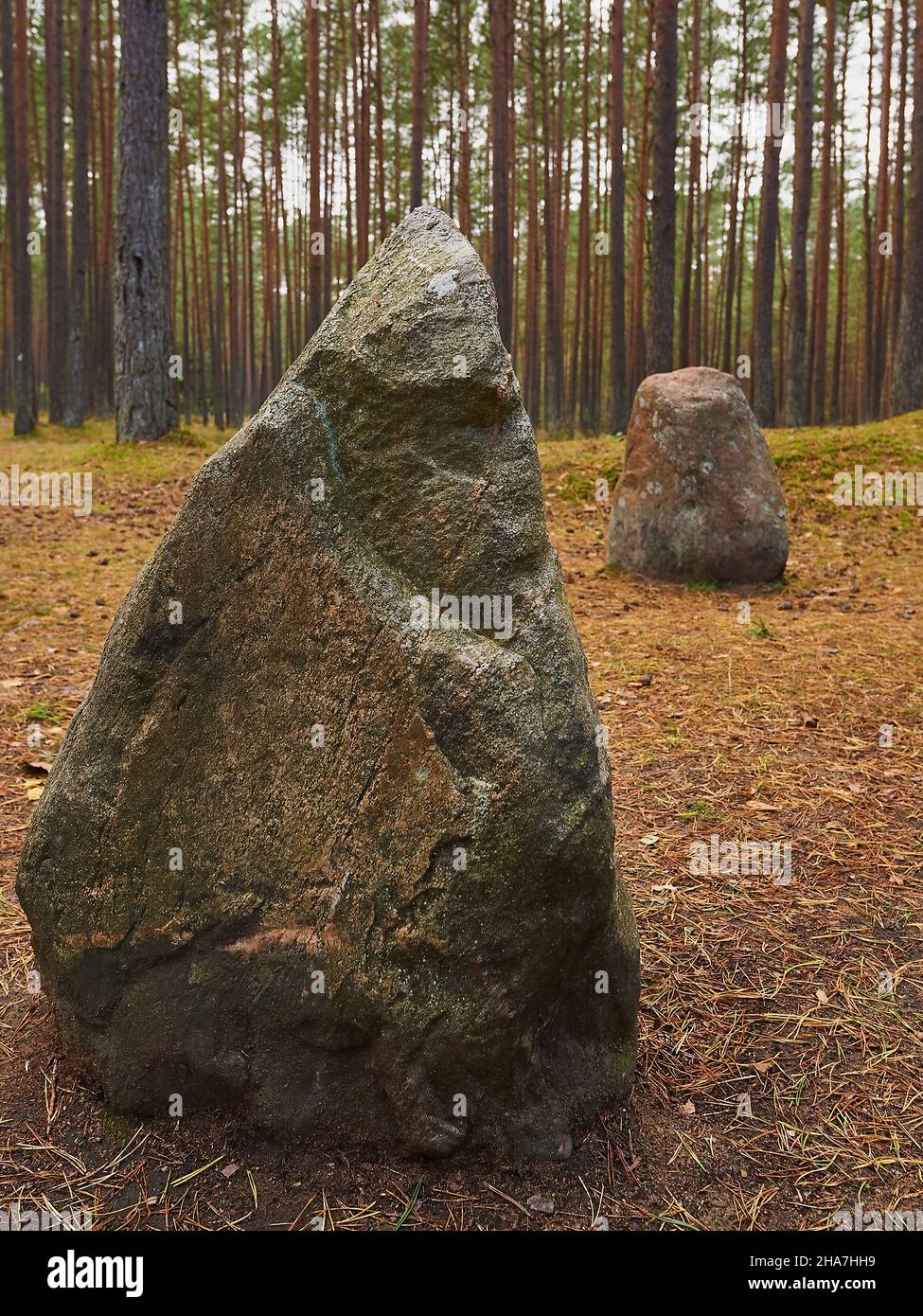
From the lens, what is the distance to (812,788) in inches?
153

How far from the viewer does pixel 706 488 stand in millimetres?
7301

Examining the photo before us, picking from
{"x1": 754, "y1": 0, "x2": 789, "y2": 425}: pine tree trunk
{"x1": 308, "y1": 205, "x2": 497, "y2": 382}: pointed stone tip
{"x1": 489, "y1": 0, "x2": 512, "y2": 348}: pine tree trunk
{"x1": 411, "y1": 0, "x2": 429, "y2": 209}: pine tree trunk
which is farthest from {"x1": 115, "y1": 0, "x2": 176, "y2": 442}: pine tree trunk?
{"x1": 308, "y1": 205, "x2": 497, "y2": 382}: pointed stone tip

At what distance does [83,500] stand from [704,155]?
21151 millimetres

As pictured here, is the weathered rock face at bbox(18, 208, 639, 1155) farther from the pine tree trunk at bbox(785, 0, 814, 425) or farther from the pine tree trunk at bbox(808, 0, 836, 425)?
the pine tree trunk at bbox(808, 0, 836, 425)

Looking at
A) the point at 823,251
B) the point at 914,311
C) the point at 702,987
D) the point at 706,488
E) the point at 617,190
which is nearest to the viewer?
the point at 702,987

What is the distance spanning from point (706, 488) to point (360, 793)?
19.1ft

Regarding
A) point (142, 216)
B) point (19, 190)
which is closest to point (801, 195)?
point (142, 216)

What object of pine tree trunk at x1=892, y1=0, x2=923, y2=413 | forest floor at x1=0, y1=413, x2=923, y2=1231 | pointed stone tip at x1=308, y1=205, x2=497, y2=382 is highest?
pine tree trunk at x1=892, y1=0, x2=923, y2=413

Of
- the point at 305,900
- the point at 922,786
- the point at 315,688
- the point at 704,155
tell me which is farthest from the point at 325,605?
the point at 704,155

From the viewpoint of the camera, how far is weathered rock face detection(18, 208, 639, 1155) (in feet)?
6.50

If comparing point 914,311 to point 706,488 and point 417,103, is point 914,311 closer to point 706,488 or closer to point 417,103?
point 417,103

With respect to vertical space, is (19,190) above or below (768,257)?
above

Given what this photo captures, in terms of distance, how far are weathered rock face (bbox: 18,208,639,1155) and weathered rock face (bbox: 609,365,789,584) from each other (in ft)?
17.5

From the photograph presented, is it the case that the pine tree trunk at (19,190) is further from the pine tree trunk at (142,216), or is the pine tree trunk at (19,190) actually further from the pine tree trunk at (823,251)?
the pine tree trunk at (823,251)
